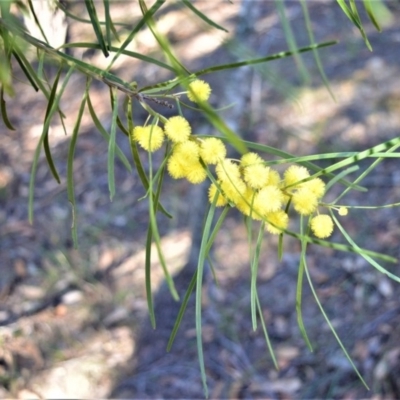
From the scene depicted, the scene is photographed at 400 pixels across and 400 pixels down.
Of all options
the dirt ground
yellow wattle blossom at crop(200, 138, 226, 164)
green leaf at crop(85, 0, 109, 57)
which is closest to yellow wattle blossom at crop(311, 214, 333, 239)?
yellow wattle blossom at crop(200, 138, 226, 164)

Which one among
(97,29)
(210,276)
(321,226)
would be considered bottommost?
(210,276)

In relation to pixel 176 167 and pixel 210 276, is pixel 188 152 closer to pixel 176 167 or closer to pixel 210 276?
pixel 176 167

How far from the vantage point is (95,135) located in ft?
9.99

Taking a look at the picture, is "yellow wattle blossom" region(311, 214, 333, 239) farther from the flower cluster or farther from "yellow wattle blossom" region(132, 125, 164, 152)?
"yellow wattle blossom" region(132, 125, 164, 152)

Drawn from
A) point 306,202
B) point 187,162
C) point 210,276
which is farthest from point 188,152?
point 210,276

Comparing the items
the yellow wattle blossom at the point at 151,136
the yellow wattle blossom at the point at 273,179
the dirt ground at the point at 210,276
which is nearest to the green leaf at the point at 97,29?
the yellow wattle blossom at the point at 151,136

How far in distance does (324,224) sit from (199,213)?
6.30 feet

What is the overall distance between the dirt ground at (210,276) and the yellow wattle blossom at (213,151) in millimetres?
887

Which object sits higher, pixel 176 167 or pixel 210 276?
pixel 176 167

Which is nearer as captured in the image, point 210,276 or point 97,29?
point 97,29

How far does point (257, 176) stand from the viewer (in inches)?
19.4

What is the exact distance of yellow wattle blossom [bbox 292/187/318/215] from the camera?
19.8 inches

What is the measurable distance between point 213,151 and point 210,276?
5.74 feet

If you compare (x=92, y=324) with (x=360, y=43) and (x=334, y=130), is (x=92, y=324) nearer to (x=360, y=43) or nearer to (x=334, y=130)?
(x=334, y=130)
